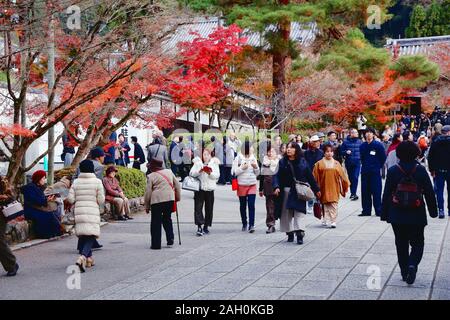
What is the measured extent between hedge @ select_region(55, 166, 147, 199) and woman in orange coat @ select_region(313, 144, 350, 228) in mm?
5152

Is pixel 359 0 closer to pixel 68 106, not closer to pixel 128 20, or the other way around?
pixel 128 20

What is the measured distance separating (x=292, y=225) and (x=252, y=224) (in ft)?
5.70

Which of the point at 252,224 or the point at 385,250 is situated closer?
the point at 385,250

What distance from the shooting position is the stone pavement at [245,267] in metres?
6.59

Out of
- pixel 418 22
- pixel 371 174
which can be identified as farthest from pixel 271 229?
pixel 418 22

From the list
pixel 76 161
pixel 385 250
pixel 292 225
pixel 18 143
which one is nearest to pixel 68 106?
pixel 18 143

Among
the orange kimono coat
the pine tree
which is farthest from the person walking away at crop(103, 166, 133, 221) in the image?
the pine tree

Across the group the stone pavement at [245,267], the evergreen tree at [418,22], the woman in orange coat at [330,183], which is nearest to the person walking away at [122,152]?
the stone pavement at [245,267]

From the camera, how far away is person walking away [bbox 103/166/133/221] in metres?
12.9

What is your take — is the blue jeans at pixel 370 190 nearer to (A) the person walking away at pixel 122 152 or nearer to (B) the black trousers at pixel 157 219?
(B) the black trousers at pixel 157 219

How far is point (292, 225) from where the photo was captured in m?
9.88

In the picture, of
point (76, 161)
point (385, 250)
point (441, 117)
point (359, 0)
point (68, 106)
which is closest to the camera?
point (385, 250)
